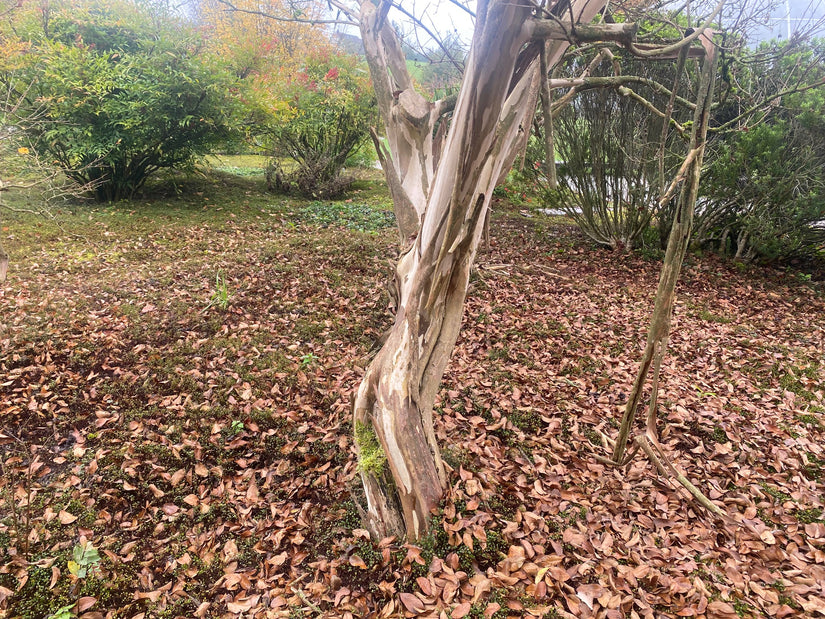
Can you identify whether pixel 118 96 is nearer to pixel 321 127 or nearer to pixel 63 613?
pixel 321 127

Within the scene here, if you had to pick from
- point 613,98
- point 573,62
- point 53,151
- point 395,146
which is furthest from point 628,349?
point 53,151

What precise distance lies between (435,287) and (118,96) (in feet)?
27.9

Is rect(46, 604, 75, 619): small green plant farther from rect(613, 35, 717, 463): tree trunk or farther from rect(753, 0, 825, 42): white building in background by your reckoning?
rect(753, 0, 825, 42): white building in background

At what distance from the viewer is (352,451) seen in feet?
10.6

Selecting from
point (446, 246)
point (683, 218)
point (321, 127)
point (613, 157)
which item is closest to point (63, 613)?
point (446, 246)

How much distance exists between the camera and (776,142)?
18.8 feet

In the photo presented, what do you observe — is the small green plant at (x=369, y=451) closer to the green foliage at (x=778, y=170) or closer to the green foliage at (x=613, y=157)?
the green foliage at (x=613, y=157)

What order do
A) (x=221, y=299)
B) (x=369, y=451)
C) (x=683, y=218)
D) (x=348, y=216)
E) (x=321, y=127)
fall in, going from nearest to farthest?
(x=683, y=218), (x=369, y=451), (x=221, y=299), (x=348, y=216), (x=321, y=127)

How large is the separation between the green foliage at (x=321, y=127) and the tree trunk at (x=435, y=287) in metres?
9.04

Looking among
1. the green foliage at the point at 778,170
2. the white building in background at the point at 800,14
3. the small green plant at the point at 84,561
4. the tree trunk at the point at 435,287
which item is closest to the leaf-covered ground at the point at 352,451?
the small green plant at the point at 84,561

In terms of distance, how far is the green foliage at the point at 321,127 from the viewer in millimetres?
10234

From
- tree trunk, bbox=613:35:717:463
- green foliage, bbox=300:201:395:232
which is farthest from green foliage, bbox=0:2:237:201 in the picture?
tree trunk, bbox=613:35:717:463

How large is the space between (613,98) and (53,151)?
10.0 metres

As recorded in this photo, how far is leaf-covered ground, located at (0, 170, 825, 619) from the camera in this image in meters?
2.26
